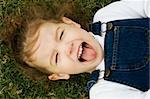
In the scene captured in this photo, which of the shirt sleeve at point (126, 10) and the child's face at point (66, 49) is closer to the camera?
the child's face at point (66, 49)

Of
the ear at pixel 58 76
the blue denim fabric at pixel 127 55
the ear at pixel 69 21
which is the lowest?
the ear at pixel 58 76

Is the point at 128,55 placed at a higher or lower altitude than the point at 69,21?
lower

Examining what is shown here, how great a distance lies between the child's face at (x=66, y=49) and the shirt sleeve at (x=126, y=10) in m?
0.22

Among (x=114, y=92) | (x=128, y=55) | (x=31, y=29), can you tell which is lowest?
(x=114, y=92)

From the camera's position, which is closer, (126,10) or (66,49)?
(66,49)

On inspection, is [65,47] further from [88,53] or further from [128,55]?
[128,55]

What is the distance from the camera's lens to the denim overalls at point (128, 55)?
2381mm

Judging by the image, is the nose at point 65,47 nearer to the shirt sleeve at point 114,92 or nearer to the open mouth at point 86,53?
the open mouth at point 86,53

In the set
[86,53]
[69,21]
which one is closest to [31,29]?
[69,21]

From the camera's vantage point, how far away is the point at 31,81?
282 centimetres

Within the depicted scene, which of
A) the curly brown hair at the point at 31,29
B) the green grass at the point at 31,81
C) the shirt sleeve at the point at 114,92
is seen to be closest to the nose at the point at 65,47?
the curly brown hair at the point at 31,29

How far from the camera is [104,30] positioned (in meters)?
2.47

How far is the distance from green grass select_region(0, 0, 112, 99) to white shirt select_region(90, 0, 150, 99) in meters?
0.23

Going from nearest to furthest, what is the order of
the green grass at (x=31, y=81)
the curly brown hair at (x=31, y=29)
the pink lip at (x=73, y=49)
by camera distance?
the pink lip at (x=73, y=49) → the curly brown hair at (x=31, y=29) → the green grass at (x=31, y=81)
